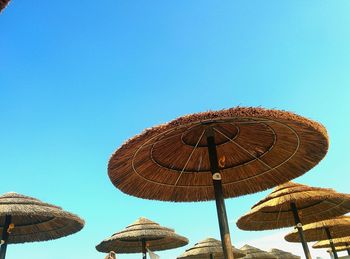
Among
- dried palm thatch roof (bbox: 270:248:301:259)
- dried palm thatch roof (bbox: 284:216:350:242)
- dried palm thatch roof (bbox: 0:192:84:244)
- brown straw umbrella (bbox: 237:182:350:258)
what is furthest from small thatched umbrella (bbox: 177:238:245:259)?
dried palm thatch roof (bbox: 0:192:84:244)

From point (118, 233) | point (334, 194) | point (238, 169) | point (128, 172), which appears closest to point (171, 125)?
point (128, 172)

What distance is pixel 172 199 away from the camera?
20.9 feet

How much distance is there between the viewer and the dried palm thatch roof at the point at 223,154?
4.31 meters

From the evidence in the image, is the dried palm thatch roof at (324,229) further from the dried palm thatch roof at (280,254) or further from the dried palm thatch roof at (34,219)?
the dried palm thatch roof at (34,219)

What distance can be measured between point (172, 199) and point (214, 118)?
2790 millimetres

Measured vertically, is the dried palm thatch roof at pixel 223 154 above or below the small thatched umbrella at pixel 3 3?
below

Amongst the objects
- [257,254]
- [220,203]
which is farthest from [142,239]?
[257,254]

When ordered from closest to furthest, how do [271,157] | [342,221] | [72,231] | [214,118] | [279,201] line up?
1. [214,118]
2. [271,157]
3. [279,201]
4. [72,231]
5. [342,221]

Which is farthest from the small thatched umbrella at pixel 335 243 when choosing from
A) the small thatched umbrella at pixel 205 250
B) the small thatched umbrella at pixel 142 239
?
the small thatched umbrella at pixel 142 239

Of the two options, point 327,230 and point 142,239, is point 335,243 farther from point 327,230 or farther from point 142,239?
point 142,239

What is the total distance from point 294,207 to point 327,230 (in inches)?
243

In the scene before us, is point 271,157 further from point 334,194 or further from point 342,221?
point 342,221

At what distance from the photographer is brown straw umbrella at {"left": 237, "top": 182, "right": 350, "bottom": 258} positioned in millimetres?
9602

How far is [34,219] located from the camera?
991 cm
